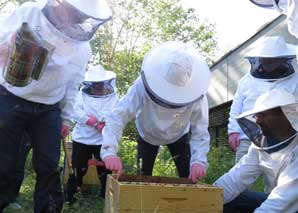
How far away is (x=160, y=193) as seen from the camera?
249 cm

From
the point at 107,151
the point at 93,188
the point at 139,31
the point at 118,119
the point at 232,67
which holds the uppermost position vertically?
the point at 139,31

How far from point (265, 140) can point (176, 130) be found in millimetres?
1018

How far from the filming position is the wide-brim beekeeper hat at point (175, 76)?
3145 millimetres

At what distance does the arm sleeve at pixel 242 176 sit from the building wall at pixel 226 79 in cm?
561

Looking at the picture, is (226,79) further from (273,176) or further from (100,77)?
(273,176)

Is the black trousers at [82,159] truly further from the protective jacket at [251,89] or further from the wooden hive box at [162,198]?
the wooden hive box at [162,198]

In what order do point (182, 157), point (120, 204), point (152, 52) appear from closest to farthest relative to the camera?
point (120, 204) → point (152, 52) → point (182, 157)

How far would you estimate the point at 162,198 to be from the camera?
2.50m

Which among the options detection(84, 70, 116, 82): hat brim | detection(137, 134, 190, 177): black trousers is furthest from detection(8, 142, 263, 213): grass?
Answer: detection(84, 70, 116, 82): hat brim

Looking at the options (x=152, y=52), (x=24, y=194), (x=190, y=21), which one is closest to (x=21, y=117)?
(x=152, y=52)

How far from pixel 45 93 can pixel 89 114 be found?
2.08 m

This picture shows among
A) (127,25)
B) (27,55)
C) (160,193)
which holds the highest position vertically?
(127,25)

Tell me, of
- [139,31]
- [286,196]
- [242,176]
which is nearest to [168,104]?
[242,176]

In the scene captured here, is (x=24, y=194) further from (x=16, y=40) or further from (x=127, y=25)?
(x=127, y=25)
